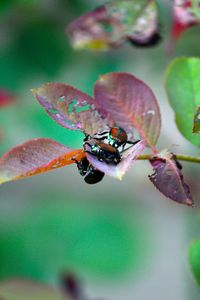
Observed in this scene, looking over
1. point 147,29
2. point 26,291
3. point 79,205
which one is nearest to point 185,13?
point 147,29

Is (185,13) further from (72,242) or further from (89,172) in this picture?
(72,242)

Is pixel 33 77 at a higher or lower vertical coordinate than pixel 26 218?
higher

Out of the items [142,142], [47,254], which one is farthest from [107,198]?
[142,142]

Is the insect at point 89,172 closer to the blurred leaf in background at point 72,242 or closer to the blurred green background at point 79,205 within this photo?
the blurred green background at point 79,205

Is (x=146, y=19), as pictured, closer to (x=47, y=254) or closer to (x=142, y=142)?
(x=142, y=142)

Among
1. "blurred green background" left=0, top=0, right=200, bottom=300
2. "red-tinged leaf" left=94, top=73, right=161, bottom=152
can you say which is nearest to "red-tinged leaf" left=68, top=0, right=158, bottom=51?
"red-tinged leaf" left=94, top=73, right=161, bottom=152

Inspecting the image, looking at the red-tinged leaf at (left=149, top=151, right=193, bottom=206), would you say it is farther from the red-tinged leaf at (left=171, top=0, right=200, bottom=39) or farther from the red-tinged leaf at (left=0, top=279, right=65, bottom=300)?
the red-tinged leaf at (left=0, top=279, right=65, bottom=300)
